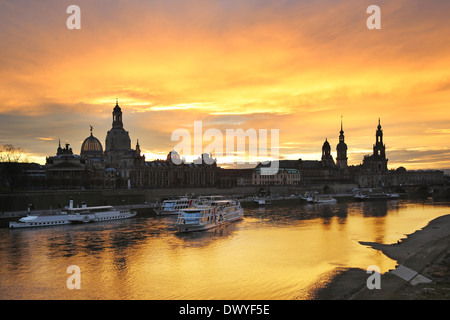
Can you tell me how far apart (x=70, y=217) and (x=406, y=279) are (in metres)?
49.1

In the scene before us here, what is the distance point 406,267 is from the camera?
32.1 meters

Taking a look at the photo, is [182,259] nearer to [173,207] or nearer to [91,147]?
[173,207]

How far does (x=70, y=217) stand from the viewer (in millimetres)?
62219

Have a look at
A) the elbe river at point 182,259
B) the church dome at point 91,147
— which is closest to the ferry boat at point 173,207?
the elbe river at point 182,259

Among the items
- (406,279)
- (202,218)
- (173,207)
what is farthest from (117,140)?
(406,279)

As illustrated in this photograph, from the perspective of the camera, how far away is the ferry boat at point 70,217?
2259 inches

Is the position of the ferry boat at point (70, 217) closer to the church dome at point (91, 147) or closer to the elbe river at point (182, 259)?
the elbe river at point (182, 259)

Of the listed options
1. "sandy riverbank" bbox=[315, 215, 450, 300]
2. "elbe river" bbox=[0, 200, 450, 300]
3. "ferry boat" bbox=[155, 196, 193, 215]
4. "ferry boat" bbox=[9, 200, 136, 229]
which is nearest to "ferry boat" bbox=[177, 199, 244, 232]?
"elbe river" bbox=[0, 200, 450, 300]

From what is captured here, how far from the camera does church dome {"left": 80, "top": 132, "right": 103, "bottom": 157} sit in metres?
155

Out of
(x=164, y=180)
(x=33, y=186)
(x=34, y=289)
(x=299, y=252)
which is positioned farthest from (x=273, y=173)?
(x=34, y=289)

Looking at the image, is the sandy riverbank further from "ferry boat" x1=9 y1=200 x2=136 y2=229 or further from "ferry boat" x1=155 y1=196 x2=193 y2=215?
"ferry boat" x1=155 y1=196 x2=193 y2=215

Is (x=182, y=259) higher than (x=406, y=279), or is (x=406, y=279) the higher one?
(x=406, y=279)
